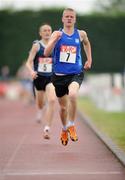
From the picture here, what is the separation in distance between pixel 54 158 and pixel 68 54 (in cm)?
183

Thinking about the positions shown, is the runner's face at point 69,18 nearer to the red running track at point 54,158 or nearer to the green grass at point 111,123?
the red running track at point 54,158

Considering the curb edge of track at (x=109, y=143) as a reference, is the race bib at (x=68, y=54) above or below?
above

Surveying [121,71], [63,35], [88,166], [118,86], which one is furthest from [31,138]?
[121,71]

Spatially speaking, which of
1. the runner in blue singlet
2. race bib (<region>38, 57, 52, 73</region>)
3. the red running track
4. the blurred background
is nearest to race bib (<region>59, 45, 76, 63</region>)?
the runner in blue singlet

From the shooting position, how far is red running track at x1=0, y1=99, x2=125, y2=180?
1090cm

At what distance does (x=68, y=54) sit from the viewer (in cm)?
1375

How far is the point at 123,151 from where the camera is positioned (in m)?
13.2

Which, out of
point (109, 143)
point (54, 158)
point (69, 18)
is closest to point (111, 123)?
point (109, 143)

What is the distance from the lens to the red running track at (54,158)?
10898 mm

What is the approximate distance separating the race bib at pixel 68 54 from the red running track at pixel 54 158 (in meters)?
1.42

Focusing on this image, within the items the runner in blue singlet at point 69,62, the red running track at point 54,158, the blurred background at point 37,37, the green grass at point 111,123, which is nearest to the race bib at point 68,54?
the runner in blue singlet at point 69,62

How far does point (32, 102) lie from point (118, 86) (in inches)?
162

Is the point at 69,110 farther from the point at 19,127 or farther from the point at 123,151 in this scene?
the point at 19,127

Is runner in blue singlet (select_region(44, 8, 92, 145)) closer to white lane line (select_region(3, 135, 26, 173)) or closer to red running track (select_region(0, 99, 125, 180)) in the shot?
red running track (select_region(0, 99, 125, 180))
